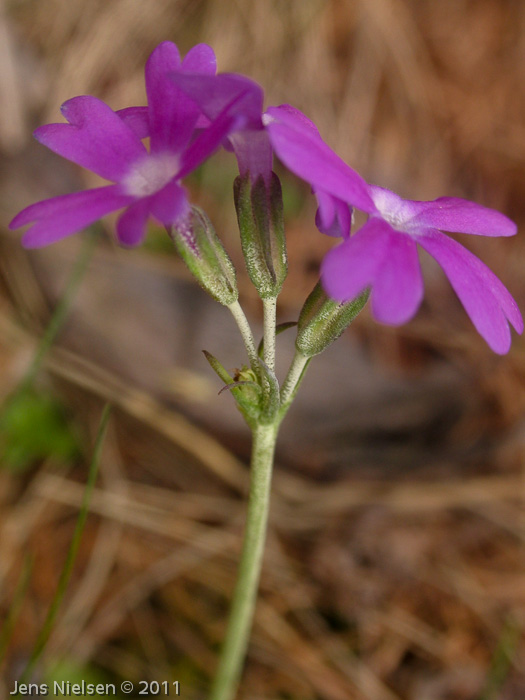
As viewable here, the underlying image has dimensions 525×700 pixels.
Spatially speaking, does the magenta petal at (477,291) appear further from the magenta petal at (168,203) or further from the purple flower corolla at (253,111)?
the magenta petal at (168,203)

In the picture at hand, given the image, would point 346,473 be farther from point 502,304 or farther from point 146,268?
point 502,304

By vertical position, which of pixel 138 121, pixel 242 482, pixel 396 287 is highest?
pixel 242 482

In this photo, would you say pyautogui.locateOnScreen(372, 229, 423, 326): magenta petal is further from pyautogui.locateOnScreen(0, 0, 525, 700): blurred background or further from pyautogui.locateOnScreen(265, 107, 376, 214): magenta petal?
pyautogui.locateOnScreen(0, 0, 525, 700): blurred background

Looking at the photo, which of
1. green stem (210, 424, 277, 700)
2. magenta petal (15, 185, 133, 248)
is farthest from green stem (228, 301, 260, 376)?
magenta petal (15, 185, 133, 248)

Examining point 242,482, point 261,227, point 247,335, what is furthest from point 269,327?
point 242,482

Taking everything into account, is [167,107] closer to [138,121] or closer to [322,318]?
[138,121]

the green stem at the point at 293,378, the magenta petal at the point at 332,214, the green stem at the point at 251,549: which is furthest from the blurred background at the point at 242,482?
the magenta petal at the point at 332,214

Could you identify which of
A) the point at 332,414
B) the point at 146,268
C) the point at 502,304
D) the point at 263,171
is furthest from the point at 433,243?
the point at 146,268

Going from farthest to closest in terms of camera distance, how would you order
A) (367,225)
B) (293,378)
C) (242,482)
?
1. (242,482)
2. (293,378)
3. (367,225)

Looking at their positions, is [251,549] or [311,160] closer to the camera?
[311,160]
